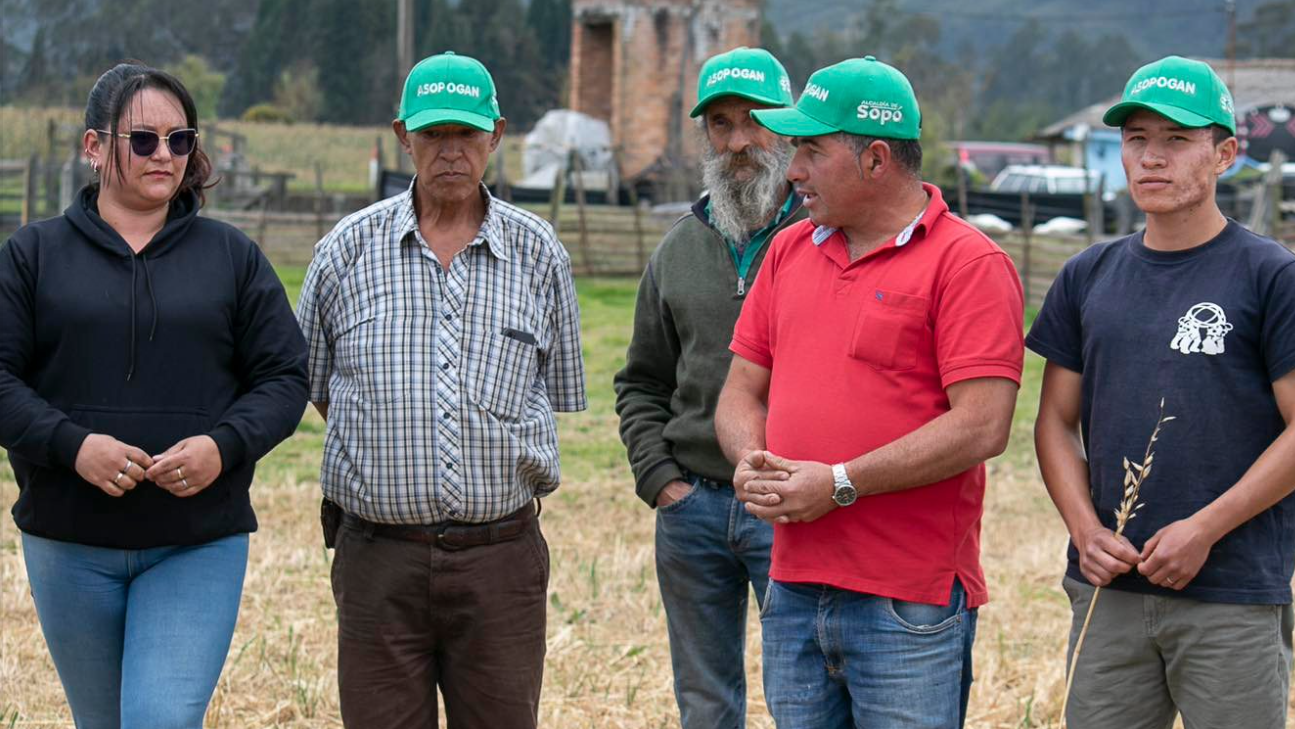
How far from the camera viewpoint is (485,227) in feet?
14.1

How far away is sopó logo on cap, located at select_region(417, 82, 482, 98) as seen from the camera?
13.7 ft

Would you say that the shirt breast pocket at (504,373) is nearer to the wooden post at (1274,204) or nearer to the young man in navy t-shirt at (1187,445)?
the young man in navy t-shirt at (1187,445)

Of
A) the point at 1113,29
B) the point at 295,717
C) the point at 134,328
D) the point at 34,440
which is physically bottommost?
the point at 295,717

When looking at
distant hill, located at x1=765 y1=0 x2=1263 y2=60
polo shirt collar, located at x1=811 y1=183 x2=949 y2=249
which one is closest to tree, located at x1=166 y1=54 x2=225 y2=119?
polo shirt collar, located at x1=811 y1=183 x2=949 y2=249

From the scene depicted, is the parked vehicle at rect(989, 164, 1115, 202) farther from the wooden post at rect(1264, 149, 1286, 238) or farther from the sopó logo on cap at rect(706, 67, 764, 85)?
the sopó logo on cap at rect(706, 67, 764, 85)

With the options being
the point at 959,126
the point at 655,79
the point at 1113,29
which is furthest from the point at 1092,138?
the point at 1113,29

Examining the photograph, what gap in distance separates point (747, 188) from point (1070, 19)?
15919cm

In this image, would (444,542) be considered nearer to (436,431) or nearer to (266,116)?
(436,431)

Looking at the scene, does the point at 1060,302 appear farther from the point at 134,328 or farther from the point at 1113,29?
the point at 1113,29

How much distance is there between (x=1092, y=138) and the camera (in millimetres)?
47875

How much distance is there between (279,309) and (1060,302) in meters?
1.91

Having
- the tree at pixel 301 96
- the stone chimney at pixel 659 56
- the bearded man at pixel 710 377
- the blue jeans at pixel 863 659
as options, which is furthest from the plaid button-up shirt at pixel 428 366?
the tree at pixel 301 96

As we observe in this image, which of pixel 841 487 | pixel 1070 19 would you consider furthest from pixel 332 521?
pixel 1070 19

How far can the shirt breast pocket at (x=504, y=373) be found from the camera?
13.8 feet
